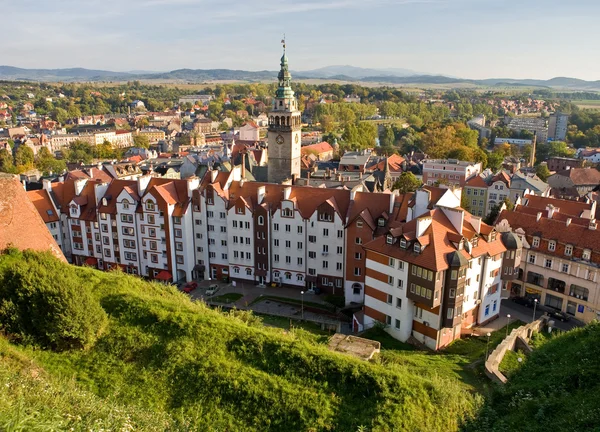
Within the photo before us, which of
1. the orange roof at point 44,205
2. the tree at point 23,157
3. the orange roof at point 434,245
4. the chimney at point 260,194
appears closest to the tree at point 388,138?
the tree at point 23,157

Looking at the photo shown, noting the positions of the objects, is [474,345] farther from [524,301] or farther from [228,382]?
[228,382]

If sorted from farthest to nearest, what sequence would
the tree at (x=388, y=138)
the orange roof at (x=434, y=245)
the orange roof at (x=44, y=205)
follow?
the tree at (x=388, y=138)
the orange roof at (x=44, y=205)
the orange roof at (x=434, y=245)

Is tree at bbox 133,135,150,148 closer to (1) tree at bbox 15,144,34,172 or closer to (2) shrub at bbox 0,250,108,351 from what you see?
(1) tree at bbox 15,144,34,172

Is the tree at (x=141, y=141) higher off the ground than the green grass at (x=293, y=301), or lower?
higher

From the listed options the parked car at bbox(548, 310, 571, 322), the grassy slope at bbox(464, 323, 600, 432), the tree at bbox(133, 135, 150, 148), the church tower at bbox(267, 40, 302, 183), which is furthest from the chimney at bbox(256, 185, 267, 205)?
the tree at bbox(133, 135, 150, 148)

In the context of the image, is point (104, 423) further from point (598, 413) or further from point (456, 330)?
point (456, 330)

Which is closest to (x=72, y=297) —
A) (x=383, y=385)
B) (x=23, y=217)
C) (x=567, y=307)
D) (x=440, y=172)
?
(x=23, y=217)

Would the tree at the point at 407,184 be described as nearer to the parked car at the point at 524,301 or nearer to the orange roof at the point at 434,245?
the parked car at the point at 524,301
